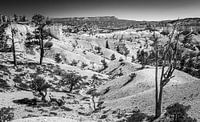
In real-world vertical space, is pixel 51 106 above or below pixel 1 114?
below

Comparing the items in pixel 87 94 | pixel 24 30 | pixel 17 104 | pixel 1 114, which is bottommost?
pixel 87 94

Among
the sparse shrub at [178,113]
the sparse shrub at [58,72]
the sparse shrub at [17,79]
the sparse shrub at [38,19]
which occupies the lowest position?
the sparse shrub at [58,72]

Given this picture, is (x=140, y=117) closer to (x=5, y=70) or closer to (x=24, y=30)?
(x=5, y=70)

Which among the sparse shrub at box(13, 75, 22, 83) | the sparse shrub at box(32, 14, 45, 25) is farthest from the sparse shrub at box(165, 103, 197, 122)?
the sparse shrub at box(32, 14, 45, 25)

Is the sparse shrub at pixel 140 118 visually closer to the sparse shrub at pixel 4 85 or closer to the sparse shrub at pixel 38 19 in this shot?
the sparse shrub at pixel 4 85

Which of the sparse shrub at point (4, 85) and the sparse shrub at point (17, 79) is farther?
the sparse shrub at point (17, 79)

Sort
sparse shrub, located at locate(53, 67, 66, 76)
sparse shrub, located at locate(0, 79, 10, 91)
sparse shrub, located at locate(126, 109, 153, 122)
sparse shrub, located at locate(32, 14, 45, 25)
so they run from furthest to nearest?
sparse shrub, located at locate(53, 67, 66, 76) → sparse shrub, located at locate(32, 14, 45, 25) → sparse shrub, located at locate(0, 79, 10, 91) → sparse shrub, located at locate(126, 109, 153, 122)

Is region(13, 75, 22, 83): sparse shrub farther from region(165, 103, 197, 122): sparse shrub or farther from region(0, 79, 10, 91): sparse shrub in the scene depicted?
region(165, 103, 197, 122): sparse shrub

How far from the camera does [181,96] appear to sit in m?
24.3

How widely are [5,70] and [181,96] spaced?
36.3 meters

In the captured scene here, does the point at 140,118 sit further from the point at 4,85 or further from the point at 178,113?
the point at 4,85

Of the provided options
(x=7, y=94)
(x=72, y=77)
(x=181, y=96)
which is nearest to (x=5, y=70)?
(x=7, y=94)

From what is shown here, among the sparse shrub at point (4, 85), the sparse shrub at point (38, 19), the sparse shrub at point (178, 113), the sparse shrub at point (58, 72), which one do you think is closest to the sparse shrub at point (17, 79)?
the sparse shrub at point (4, 85)

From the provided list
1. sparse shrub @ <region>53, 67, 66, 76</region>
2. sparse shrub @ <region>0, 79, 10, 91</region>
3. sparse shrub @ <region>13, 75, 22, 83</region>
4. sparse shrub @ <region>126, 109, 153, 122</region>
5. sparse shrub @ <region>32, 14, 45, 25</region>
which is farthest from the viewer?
sparse shrub @ <region>53, 67, 66, 76</region>
